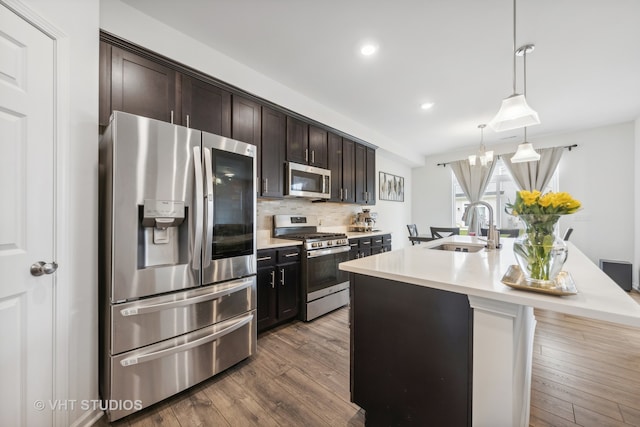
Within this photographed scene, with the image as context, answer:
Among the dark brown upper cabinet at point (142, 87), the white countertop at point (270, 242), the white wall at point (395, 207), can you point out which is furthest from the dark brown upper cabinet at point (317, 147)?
the white wall at point (395, 207)

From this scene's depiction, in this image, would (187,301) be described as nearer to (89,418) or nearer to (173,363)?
(173,363)

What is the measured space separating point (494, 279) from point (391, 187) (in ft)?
15.6

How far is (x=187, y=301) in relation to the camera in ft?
5.25

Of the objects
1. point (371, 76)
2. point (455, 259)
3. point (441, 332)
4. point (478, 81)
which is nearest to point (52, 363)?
point (441, 332)

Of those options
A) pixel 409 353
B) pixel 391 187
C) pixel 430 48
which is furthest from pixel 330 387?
pixel 391 187

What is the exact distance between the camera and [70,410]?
130 centimetres

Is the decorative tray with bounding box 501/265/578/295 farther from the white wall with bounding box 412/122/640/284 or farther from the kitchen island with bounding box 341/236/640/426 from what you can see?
the white wall with bounding box 412/122/640/284

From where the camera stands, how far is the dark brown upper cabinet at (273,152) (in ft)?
8.79

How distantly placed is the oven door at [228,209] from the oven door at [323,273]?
82 centimetres

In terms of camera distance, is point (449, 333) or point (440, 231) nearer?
point (449, 333)

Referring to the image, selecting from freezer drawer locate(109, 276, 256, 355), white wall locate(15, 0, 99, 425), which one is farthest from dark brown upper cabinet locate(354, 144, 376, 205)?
white wall locate(15, 0, 99, 425)

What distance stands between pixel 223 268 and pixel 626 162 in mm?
6375

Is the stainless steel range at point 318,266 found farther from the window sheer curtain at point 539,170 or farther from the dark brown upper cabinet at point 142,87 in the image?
the window sheer curtain at point 539,170
